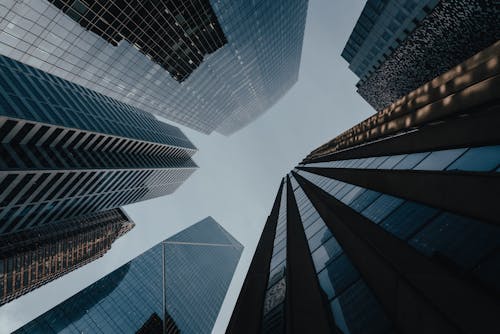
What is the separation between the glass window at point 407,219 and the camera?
962 centimetres

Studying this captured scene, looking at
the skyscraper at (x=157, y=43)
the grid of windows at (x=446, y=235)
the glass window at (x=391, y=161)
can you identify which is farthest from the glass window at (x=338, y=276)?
the skyscraper at (x=157, y=43)

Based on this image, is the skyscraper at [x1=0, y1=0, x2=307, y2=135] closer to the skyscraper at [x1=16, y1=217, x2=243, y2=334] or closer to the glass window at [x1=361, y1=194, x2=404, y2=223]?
the glass window at [x1=361, y1=194, x2=404, y2=223]

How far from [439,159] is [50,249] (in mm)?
165211

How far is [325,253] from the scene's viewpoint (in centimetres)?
1376

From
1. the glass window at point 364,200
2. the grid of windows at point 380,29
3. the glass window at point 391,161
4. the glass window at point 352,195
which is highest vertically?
the grid of windows at point 380,29

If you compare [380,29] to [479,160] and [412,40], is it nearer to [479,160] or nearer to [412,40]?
[412,40]

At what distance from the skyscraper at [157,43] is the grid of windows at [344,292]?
54.9 metres

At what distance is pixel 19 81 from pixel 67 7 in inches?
897

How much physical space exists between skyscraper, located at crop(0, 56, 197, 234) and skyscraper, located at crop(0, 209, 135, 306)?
43836 millimetres

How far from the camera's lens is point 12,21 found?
4362cm

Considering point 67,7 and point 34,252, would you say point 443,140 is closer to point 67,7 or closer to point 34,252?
point 67,7

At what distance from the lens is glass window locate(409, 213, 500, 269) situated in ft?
22.0

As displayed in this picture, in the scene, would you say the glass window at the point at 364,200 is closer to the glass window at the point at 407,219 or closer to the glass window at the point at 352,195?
the glass window at the point at 352,195

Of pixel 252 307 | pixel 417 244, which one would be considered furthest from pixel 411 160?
pixel 252 307
